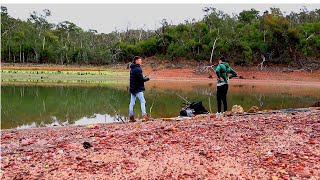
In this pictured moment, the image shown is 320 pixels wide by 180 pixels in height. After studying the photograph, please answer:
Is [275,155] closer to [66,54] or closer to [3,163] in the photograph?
[3,163]

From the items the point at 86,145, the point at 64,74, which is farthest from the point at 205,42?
the point at 86,145

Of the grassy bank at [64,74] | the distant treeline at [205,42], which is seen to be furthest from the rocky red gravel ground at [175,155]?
the distant treeline at [205,42]

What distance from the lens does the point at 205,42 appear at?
52.9 m

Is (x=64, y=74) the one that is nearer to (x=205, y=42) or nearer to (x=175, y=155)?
(x=205, y=42)

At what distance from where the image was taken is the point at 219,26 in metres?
57.4

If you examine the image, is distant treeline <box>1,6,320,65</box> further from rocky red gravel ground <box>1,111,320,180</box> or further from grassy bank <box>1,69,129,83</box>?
rocky red gravel ground <box>1,111,320,180</box>

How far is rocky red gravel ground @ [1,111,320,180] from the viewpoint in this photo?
489cm

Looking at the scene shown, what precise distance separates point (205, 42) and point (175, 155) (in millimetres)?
48359

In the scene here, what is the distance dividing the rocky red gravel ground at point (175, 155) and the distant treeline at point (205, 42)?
4047cm

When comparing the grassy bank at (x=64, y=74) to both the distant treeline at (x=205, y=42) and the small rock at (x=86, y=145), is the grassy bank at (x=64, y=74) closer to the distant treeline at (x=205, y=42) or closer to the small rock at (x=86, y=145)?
the distant treeline at (x=205, y=42)

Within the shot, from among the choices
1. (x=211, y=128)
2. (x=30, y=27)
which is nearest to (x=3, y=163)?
(x=211, y=128)

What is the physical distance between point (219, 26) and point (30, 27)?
31955 mm

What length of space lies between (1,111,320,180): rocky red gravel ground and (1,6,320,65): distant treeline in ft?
133

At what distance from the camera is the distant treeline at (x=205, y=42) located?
47594 mm
